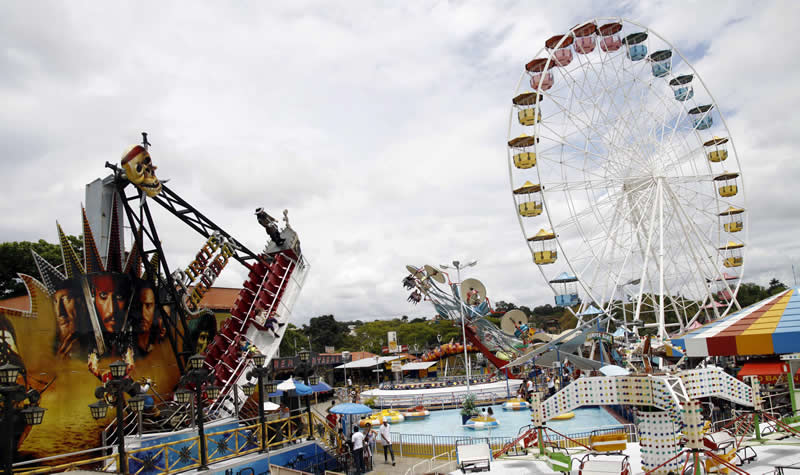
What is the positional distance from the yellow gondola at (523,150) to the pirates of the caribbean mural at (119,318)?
45.5 ft

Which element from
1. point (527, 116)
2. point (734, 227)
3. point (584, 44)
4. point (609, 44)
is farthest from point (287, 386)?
point (734, 227)

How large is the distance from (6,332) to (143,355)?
4782mm

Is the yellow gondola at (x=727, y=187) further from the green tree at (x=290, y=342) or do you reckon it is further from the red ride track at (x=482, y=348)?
the green tree at (x=290, y=342)

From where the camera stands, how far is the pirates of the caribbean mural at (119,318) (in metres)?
13.8

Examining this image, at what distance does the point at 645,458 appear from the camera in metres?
10.1

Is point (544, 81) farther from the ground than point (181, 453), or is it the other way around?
point (544, 81)

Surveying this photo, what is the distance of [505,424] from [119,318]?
55.4 ft

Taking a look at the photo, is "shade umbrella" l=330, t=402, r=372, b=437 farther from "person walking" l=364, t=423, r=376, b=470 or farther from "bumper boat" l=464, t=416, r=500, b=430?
"bumper boat" l=464, t=416, r=500, b=430

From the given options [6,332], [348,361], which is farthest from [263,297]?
[348,361]

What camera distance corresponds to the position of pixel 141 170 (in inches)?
651

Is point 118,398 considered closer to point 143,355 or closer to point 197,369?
point 197,369

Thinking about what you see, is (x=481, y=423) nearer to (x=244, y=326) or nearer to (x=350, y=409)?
(x=350, y=409)

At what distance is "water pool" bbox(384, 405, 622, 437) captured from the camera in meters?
22.8

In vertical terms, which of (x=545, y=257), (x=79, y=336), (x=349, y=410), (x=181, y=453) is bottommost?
(x=349, y=410)
